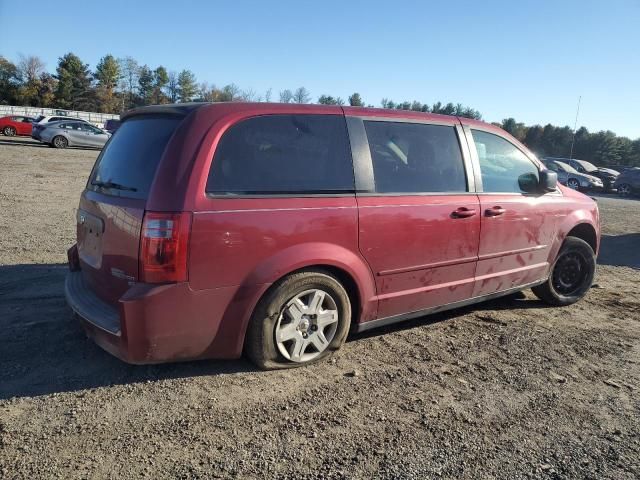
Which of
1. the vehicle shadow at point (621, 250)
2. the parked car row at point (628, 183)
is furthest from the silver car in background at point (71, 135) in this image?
the parked car row at point (628, 183)

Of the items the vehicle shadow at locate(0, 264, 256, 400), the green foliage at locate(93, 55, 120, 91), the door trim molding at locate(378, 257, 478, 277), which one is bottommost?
the vehicle shadow at locate(0, 264, 256, 400)

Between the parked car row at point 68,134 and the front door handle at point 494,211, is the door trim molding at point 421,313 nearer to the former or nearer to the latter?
the front door handle at point 494,211

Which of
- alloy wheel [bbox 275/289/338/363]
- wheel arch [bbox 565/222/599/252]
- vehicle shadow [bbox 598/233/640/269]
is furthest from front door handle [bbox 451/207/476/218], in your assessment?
vehicle shadow [bbox 598/233/640/269]

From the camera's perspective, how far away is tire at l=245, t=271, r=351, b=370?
336cm

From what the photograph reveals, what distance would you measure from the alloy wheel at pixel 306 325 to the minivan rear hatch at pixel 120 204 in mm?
1041

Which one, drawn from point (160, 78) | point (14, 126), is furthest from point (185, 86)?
point (14, 126)

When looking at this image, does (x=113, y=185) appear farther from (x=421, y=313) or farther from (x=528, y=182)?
(x=528, y=182)

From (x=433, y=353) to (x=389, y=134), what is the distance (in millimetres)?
1769

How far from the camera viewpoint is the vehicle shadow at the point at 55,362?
10.8ft

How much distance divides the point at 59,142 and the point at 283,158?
25.2 metres

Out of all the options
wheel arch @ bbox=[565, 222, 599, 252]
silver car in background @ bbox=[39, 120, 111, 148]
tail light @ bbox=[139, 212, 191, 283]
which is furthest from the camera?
silver car in background @ bbox=[39, 120, 111, 148]

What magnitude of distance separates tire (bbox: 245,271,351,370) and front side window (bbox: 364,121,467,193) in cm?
89

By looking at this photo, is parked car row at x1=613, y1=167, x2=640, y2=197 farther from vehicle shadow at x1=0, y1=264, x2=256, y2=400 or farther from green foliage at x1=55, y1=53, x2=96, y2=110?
green foliage at x1=55, y1=53, x2=96, y2=110

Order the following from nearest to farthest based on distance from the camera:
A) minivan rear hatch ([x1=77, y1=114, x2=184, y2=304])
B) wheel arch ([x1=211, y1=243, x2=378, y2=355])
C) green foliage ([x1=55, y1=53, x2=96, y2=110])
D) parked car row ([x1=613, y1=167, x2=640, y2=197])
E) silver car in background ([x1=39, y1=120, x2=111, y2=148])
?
1. minivan rear hatch ([x1=77, y1=114, x2=184, y2=304])
2. wheel arch ([x1=211, y1=243, x2=378, y2=355])
3. silver car in background ([x1=39, y1=120, x2=111, y2=148])
4. parked car row ([x1=613, y1=167, x2=640, y2=197])
5. green foliage ([x1=55, y1=53, x2=96, y2=110])
